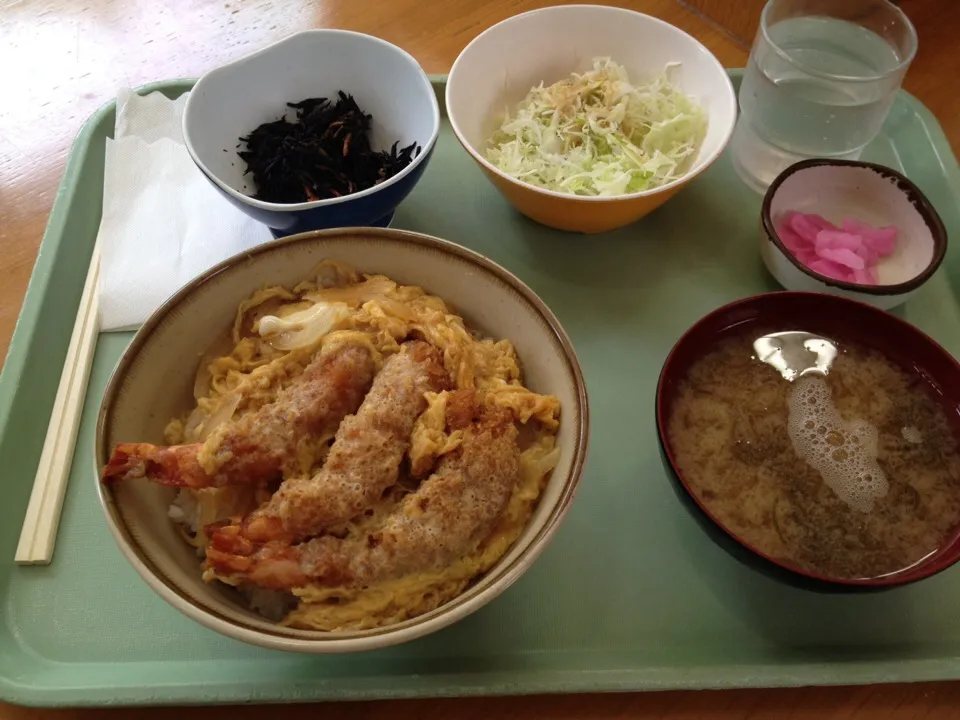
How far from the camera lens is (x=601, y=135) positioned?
6.34 feet

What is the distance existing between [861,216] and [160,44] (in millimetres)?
2315

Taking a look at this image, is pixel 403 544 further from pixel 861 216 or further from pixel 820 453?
pixel 861 216

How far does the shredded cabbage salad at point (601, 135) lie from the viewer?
1.84 meters

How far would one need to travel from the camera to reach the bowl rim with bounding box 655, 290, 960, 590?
116 cm

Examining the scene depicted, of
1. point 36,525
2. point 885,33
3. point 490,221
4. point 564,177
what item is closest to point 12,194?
point 36,525

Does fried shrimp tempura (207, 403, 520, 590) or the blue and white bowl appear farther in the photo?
the blue and white bowl

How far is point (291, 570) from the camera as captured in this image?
44.6 inches

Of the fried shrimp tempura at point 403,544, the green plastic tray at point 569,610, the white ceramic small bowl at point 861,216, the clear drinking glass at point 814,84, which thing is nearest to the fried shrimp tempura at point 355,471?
the fried shrimp tempura at point 403,544

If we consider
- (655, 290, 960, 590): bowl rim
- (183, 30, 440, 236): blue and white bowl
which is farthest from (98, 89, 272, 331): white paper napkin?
(655, 290, 960, 590): bowl rim

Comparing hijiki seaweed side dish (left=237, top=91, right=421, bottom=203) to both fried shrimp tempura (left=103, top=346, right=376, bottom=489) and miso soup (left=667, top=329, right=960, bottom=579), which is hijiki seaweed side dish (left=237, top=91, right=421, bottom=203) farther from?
miso soup (left=667, top=329, right=960, bottom=579)

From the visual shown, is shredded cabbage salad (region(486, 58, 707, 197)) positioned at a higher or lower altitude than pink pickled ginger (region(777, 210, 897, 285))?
higher

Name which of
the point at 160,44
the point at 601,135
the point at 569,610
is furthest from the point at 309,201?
the point at 160,44

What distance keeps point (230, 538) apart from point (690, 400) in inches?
37.0

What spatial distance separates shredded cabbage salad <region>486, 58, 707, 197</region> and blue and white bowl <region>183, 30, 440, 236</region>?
0.84 ft
